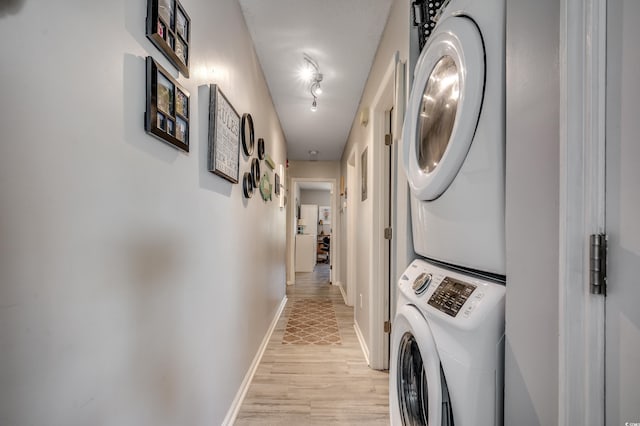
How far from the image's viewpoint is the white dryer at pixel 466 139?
2.31 feet

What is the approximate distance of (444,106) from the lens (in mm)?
894

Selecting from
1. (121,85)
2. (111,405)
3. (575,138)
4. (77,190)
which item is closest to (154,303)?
(111,405)

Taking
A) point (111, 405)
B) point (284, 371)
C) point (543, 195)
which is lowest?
point (284, 371)

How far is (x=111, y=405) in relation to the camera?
2.35 ft

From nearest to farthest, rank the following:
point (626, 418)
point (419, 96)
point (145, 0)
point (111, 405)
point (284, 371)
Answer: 1. point (626, 418)
2. point (111, 405)
3. point (145, 0)
4. point (419, 96)
5. point (284, 371)

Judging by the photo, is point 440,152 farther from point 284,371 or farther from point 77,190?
point 284,371

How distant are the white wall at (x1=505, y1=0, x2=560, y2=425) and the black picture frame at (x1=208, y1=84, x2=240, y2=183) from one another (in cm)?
111

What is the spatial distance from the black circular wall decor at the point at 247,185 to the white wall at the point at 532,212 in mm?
1607

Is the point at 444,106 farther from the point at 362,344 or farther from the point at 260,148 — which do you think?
the point at 362,344

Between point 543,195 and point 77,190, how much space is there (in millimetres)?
912

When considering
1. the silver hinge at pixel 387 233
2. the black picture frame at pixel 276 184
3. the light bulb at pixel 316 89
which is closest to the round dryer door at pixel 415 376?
the silver hinge at pixel 387 233

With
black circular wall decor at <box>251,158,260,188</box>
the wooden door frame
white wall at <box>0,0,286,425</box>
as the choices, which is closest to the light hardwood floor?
the wooden door frame

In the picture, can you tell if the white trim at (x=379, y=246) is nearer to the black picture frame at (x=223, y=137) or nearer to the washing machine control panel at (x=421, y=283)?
the black picture frame at (x=223, y=137)

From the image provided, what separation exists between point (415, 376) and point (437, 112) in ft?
2.85
